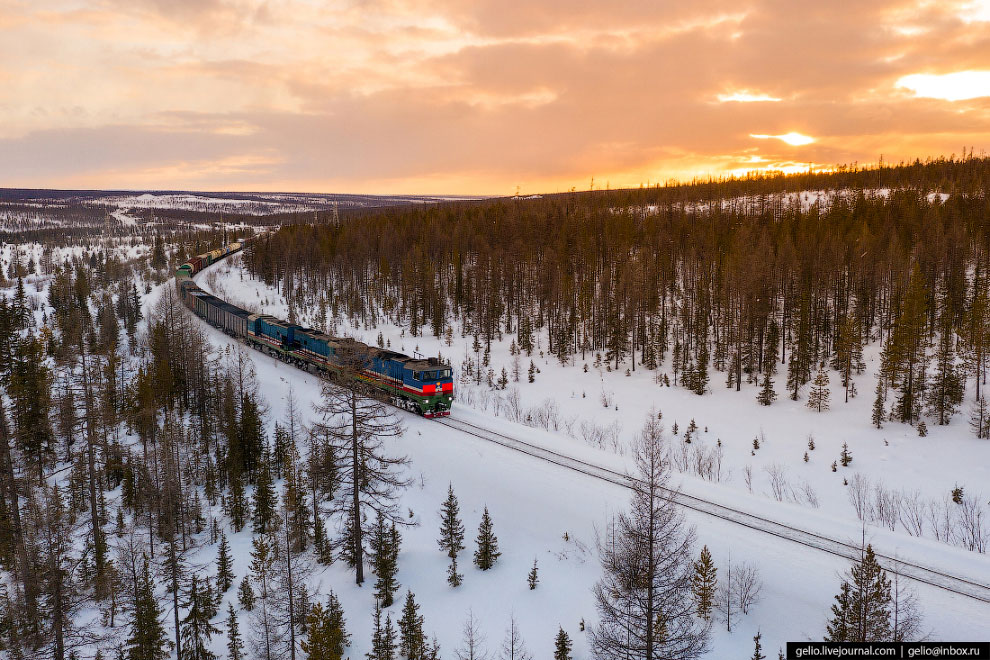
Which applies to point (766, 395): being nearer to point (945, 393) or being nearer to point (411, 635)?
point (945, 393)

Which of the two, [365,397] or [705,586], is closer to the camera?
[705,586]

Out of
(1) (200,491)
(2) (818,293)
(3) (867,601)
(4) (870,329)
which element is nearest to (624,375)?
(2) (818,293)

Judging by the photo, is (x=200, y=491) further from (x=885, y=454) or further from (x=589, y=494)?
(x=885, y=454)

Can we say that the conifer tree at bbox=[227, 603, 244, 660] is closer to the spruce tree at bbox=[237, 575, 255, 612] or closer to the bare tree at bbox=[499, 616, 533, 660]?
the spruce tree at bbox=[237, 575, 255, 612]

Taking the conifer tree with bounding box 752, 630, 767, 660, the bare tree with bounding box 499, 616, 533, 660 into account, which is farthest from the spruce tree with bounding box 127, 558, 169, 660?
the conifer tree with bounding box 752, 630, 767, 660

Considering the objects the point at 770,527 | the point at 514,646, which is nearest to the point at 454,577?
the point at 514,646

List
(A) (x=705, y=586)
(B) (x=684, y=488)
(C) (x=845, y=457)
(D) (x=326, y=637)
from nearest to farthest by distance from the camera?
(D) (x=326, y=637)
(A) (x=705, y=586)
(B) (x=684, y=488)
(C) (x=845, y=457)
